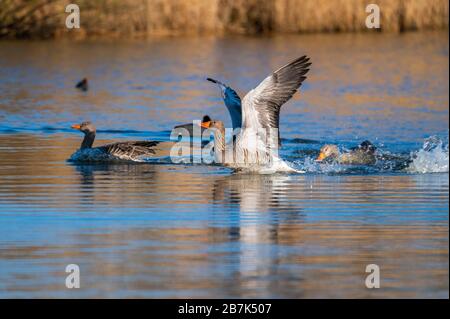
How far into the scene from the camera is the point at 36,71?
26859mm

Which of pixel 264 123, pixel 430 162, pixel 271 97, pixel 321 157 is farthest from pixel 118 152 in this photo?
pixel 430 162

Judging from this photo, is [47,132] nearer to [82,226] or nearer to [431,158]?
[431,158]

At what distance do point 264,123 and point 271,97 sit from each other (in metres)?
0.31

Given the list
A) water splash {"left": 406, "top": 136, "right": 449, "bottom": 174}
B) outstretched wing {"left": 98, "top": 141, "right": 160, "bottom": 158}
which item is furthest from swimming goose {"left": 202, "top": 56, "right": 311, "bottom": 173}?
water splash {"left": 406, "top": 136, "right": 449, "bottom": 174}

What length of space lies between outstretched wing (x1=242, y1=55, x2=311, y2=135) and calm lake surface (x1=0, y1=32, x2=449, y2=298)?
635 mm

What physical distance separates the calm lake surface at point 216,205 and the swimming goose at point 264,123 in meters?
0.23

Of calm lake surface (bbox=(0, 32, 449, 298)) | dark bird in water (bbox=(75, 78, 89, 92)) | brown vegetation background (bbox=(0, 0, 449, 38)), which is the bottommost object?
calm lake surface (bbox=(0, 32, 449, 298))

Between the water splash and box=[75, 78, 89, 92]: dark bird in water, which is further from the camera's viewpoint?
box=[75, 78, 89, 92]: dark bird in water

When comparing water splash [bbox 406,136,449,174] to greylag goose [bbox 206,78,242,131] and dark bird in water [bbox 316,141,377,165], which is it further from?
greylag goose [bbox 206,78,242,131]

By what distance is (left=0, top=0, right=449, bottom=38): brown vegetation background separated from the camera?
3191 cm

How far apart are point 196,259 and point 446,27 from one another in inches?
1093

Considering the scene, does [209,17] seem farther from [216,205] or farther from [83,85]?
[216,205]

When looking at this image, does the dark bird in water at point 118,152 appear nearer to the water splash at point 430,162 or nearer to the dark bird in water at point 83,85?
the water splash at point 430,162

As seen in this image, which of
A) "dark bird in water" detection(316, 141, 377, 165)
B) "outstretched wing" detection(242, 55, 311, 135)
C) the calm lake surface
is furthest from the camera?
"dark bird in water" detection(316, 141, 377, 165)
